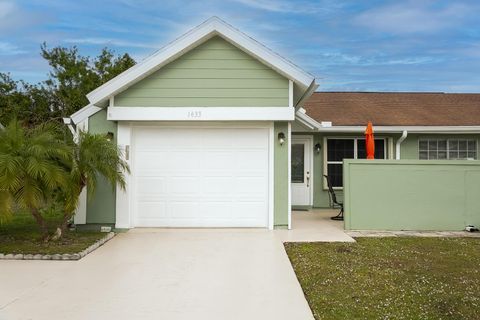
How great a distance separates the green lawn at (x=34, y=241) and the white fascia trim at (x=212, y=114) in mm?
2613

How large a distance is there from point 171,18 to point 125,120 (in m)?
5.40

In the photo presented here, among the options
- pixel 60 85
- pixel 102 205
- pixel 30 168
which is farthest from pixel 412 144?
pixel 60 85

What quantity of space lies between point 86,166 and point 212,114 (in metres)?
2.95

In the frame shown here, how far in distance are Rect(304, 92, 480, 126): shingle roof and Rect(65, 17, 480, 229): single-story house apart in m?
4.89

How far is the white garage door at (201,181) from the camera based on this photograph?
34.1 ft

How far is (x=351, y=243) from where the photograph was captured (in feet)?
28.9

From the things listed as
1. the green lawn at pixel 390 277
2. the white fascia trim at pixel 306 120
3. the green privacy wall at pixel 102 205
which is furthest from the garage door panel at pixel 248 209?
the white fascia trim at pixel 306 120

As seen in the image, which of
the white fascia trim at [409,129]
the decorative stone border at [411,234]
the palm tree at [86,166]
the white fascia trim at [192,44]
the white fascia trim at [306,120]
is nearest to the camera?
the palm tree at [86,166]

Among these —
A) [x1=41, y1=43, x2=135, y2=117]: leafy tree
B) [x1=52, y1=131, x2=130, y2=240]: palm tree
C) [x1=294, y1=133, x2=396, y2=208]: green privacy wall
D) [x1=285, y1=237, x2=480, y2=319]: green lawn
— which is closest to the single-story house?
[x1=52, y1=131, x2=130, y2=240]: palm tree

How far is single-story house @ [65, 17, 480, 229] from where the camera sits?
9.96 meters

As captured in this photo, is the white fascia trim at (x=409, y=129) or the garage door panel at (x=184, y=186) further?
the white fascia trim at (x=409, y=129)

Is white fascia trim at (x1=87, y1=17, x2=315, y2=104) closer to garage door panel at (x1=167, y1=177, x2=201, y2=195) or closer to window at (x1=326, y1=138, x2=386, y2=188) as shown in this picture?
garage door panel at (x1=167, y1=177, x2=201, y2=195)

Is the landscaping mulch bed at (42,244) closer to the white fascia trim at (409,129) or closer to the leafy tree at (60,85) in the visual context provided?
the white fascia trim at (409,129)

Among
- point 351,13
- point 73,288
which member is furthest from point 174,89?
point 351,13
